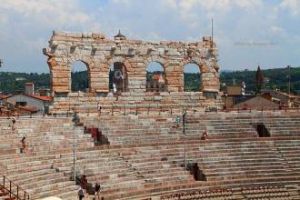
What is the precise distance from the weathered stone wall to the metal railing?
31.8 ft

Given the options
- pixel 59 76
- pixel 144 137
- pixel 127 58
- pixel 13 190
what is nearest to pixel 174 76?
pixel 127 58

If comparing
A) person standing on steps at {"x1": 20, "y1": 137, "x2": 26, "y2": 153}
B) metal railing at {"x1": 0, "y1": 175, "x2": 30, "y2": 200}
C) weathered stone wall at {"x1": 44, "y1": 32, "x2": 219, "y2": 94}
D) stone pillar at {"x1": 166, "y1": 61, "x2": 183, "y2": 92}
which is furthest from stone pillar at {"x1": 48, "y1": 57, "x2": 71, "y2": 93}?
metal railing at {"x1": 0, "y1": 175, "x2": 30, "y2": 200}

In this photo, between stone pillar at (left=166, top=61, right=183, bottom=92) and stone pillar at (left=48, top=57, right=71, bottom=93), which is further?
stone pillar at (left=166, top=61, right=183, bottom=92)

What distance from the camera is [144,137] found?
26500mm

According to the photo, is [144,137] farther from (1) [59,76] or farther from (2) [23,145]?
(2) [23,145]

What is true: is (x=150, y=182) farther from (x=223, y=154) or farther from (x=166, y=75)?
(x=166, y=75)

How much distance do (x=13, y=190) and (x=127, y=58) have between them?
42.1ft

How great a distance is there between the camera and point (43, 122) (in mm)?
24438

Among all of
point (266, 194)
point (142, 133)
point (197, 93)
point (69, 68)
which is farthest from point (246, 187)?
point (69, 68)

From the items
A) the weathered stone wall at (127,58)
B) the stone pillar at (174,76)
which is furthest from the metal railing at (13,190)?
the stone pillar at (174,76)

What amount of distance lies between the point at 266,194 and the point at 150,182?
16.6ft

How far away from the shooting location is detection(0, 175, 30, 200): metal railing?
17422 mm

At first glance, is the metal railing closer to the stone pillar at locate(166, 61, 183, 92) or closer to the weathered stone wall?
the weathered stone wall

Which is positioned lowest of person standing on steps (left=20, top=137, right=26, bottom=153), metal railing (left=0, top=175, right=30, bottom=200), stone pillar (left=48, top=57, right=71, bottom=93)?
metal railing (left=0, top=175, right=30, bottom=200)
